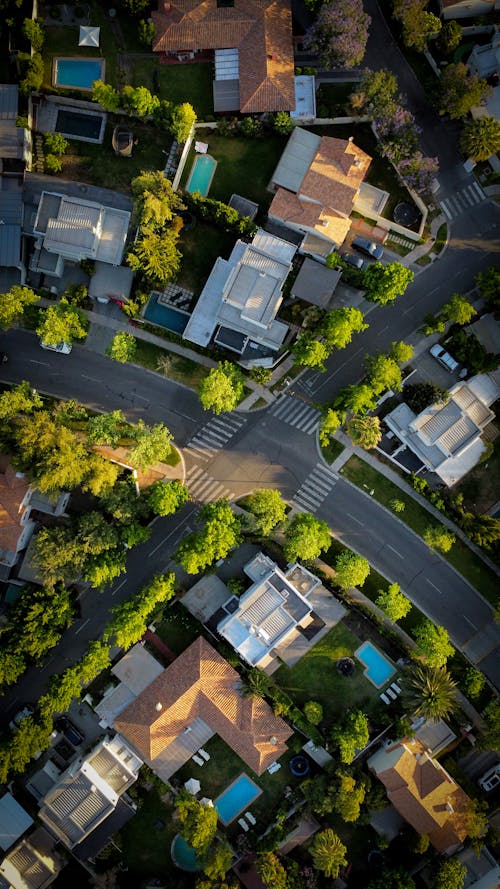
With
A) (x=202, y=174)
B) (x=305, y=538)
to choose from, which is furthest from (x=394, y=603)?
(x=202, y=174)

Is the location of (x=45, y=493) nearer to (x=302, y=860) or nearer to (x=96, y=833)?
(x=96, y=833)

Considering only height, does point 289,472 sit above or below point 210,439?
below

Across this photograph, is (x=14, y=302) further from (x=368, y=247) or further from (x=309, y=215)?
(x=368, y=247)

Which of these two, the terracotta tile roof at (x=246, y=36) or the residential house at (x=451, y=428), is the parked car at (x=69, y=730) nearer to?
the residential house at (x=451, y=428)

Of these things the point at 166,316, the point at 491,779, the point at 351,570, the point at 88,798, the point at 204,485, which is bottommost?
the point at 88,798

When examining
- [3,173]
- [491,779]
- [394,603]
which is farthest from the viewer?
[3,173]

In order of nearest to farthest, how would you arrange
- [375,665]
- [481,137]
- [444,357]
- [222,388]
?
[222,388] < [481,137] < [375,665] < [444,357]

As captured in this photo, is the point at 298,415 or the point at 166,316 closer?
the point at 166,316
